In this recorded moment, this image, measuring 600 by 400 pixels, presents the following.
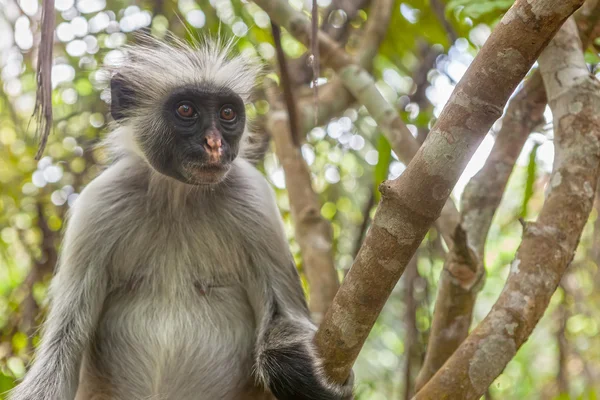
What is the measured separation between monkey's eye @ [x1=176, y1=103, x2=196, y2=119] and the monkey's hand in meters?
1.15

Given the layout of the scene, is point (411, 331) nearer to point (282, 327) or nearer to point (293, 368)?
Answer: point (282, 327)

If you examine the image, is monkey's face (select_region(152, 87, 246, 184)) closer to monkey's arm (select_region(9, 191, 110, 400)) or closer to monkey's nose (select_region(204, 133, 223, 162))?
monkey's nose (select_region(204, 133, 223, 162))

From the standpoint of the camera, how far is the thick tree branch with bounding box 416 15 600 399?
3021 mm

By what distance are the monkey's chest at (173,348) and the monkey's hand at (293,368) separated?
0.79 feet

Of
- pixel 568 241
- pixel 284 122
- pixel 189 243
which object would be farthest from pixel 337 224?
pixel 568 241

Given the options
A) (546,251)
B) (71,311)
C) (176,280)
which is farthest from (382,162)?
(71,311)

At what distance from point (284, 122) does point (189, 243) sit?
166 cm

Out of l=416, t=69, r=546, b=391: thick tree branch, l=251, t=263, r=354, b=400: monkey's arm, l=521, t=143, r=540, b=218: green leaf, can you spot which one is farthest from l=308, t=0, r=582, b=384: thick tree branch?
l=521, t=143, r=540, b=218: green leaf

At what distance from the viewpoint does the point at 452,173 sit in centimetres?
238

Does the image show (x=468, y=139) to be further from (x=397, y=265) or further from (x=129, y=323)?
(x=129, y=323)

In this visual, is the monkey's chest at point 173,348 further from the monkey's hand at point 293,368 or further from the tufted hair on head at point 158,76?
the tufted hair on head at point 158,76

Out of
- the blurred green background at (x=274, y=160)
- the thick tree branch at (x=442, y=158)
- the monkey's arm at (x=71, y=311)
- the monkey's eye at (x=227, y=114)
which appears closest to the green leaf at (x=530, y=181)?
the blurred green background at (x=274, y=160)

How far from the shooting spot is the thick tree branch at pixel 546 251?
302 centimetres

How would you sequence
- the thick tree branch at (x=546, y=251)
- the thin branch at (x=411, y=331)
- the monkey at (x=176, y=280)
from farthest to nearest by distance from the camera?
the thin branch at (x=411, y=331), the monkey at (x=176, y=280), the thick tree branch at (x=546, y=251)
